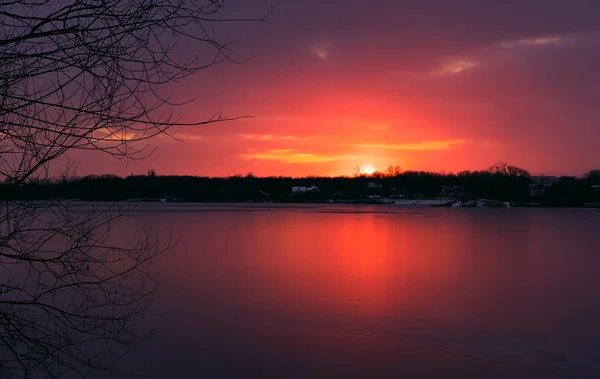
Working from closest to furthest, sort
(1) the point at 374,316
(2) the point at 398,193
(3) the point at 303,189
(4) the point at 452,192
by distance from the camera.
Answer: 1. (1) the point at 374,316
2. (4) the point at 452,192
3. (3) the point at 303,189
4. (2) the point at 398,193

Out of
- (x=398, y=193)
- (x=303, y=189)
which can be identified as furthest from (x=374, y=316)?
(x=398, y=193)

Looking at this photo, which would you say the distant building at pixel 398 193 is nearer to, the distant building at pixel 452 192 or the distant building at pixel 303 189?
the distant building at pixel 452 192

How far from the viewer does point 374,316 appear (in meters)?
9.24

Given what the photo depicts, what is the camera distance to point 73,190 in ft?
10.6

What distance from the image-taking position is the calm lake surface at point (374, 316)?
666cm

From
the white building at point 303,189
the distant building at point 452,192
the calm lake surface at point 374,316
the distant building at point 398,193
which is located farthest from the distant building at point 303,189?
the calm lake surface at point 374,316

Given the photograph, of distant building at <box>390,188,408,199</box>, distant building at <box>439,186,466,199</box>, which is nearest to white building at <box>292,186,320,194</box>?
distant building at <box>390,188,408,199</box>

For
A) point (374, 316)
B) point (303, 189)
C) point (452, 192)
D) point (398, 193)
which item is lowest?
point (374, 316)

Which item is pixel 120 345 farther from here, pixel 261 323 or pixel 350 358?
pixel 350 358

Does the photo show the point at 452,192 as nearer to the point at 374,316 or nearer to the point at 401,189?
the point at 401,189

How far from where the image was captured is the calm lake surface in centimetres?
666

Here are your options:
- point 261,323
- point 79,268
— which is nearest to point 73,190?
point 79,268

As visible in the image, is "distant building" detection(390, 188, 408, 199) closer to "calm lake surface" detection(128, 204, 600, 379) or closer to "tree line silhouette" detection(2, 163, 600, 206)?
"tree line silhouette" detection(2, 163, 600, 206)

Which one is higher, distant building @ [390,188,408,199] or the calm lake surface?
distant building @ [390,188,408,199]
